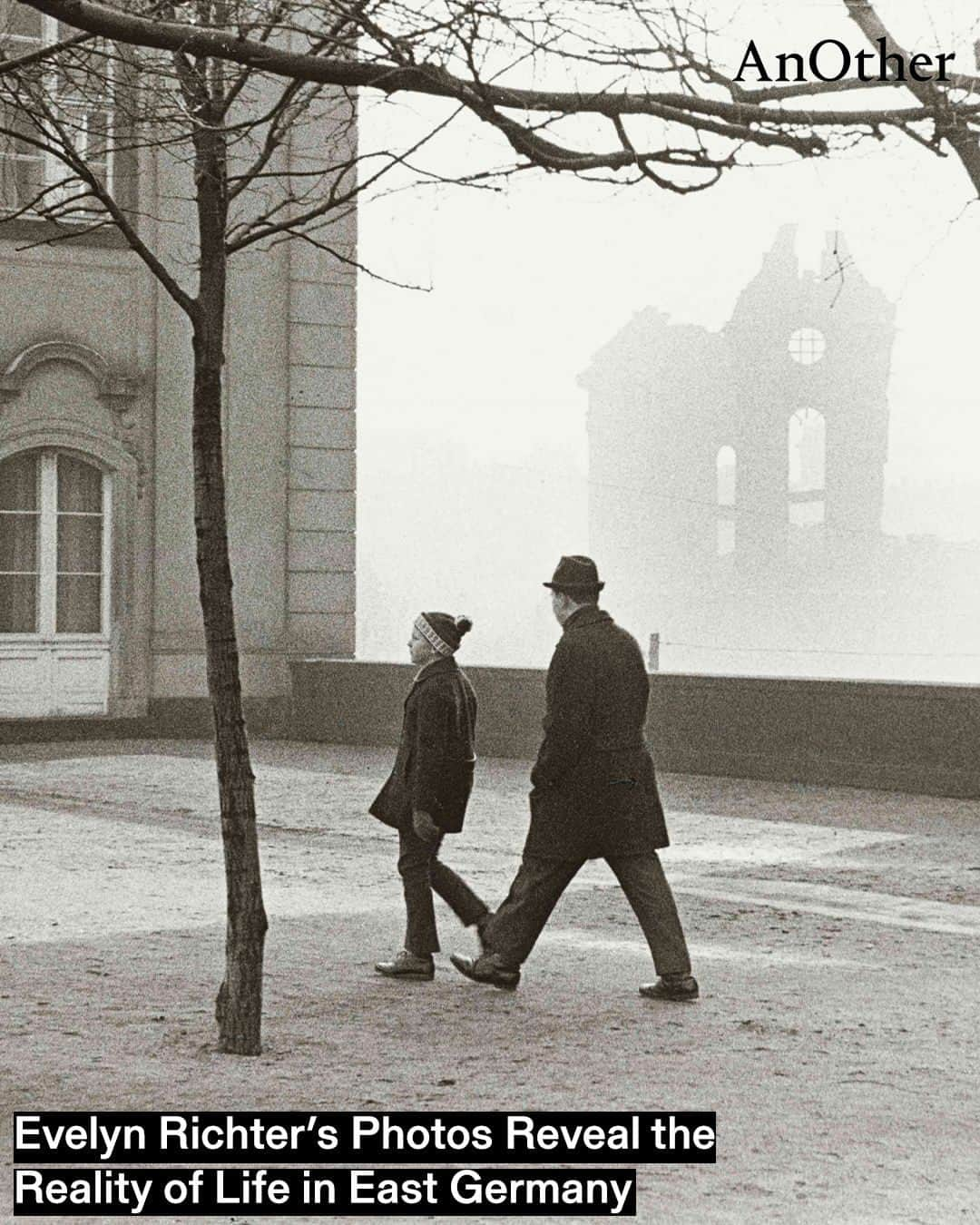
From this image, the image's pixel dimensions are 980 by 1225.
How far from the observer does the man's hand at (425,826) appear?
8.59 meters

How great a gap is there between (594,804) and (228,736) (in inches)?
67.1

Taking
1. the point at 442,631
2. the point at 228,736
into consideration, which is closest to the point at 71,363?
the point at 442,631

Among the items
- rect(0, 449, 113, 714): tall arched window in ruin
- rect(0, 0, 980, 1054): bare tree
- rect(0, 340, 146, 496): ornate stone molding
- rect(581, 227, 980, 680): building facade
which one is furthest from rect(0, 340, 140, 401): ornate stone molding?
rect(581, 227, 980, 680): building facade

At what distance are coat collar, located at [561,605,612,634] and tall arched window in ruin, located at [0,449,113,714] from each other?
1466 cm

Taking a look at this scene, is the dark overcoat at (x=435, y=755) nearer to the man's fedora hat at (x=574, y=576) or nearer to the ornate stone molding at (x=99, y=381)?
the man's fedora hat at (x=574, y=576)

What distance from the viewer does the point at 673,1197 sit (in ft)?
17.8

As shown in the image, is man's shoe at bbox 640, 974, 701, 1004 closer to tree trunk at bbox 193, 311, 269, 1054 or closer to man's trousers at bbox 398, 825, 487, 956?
man's trousers at bbox 398, 825, 487, 956

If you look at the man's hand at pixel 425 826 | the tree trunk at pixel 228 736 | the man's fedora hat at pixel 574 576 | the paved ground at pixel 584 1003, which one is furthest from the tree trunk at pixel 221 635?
the man's fedora hat at pixel 574 576

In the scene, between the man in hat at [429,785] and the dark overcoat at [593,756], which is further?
the man in hat at [429,785]

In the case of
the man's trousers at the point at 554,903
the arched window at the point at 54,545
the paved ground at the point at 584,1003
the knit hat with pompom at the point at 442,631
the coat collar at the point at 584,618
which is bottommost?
the paved ground at the point at 584,1003

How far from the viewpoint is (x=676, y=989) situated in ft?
27.2

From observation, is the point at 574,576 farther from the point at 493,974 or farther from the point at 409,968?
the point at 409,968

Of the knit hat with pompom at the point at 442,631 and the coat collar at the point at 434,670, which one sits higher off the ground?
the knit hat with pompom at the point at 442,631

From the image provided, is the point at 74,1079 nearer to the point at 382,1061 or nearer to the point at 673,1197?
the point at 382,1061
